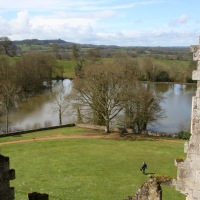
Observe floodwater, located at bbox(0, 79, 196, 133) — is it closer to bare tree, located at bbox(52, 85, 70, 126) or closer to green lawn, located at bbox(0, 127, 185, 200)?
bare tree, located at bbox(52, 85, 70, 126)

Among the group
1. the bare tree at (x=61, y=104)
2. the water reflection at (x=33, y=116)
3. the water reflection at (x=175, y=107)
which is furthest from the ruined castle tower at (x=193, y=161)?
the water reflection at (x=33, y=116)

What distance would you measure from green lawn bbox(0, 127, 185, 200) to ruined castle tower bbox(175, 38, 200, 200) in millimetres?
14849

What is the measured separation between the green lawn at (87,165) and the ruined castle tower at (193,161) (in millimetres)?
14849

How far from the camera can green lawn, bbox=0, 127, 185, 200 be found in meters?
21.8

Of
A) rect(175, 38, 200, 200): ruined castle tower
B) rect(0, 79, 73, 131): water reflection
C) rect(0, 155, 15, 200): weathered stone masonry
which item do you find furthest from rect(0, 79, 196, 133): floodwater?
rect(175, 38, 200, 200): ruined castle tower

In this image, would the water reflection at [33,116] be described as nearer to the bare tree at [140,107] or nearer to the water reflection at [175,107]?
the bare tree at [140,107]

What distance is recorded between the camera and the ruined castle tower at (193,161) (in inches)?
227

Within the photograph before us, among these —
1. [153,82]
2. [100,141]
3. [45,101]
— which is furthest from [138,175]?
[153,82]

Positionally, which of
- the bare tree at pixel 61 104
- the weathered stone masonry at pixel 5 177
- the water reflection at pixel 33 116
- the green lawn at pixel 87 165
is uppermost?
the weathered stone masonry at pixel 5 177

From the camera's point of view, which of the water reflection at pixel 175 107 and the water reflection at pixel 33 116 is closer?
the water reflection at pixel 175 107

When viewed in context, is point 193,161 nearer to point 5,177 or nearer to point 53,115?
point 5,177

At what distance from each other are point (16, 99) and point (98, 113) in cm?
2213

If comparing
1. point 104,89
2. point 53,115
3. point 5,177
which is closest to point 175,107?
point 53,115

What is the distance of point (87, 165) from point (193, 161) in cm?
2244
